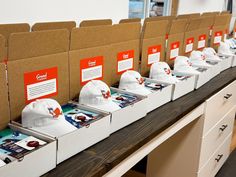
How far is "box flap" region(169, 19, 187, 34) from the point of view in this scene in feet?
6.04

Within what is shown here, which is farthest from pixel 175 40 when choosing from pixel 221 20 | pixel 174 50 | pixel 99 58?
pixel 221 20

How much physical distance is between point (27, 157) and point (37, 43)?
1.39ft

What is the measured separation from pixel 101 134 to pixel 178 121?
19.3 inches

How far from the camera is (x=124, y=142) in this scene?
1.06 metres

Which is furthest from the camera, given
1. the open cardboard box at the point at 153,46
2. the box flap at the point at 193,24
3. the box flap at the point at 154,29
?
the box flap at the point at 193,24

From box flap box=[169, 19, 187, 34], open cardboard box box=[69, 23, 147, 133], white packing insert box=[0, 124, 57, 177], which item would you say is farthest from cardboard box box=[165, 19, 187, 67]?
white packing insert box=[0, 124, 57, 177]

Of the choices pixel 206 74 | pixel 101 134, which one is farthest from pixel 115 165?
pixel 206 74

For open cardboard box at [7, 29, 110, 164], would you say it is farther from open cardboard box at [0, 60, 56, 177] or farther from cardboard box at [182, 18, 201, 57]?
cardboard box at [182, 18, 201, 57]

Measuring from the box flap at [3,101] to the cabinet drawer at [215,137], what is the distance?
1185 millimetres

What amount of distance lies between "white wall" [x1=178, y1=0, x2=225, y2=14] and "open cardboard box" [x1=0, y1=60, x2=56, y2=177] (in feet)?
15.8

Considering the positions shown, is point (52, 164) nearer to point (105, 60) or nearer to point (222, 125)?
point (105, 60)

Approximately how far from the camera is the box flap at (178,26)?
1842 millimetres

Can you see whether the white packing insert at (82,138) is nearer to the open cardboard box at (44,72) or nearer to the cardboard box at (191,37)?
the open cardboard box at (44,72)

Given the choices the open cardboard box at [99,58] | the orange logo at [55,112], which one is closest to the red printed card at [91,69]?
the open cardboard box at [99,58]
